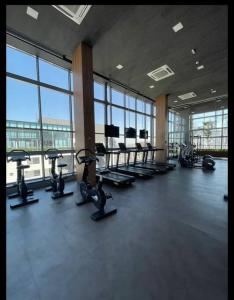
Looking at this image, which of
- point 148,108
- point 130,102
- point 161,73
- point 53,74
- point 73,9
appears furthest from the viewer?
point 148,108

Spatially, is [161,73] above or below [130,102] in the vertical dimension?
above

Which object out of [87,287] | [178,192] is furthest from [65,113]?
[87,287]

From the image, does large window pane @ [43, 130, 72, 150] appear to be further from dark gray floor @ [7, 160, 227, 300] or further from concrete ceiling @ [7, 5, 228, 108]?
concrete ceiling @ [7, 5, 228, 108]

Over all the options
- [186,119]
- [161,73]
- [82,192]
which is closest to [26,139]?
[82,192]

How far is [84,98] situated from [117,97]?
150 inches

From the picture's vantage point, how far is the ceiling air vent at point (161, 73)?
5951mm

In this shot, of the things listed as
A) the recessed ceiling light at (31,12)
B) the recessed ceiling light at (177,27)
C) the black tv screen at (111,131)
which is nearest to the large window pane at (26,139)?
A: the black tv screen at (111,131)

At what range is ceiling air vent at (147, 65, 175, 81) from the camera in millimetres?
5951

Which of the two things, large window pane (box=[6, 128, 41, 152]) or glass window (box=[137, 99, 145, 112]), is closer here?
large window pane (box=[6, 128, 41, 152])

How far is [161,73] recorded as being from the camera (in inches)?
250

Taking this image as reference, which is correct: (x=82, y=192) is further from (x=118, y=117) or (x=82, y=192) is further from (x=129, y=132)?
(x=118, y=117)

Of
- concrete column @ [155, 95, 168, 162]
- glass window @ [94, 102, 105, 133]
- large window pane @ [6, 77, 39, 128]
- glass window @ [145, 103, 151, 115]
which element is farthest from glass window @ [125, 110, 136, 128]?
large window pane @ [6, 77, 39, 128]

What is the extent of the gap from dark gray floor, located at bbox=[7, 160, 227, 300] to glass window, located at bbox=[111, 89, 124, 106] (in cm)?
610
